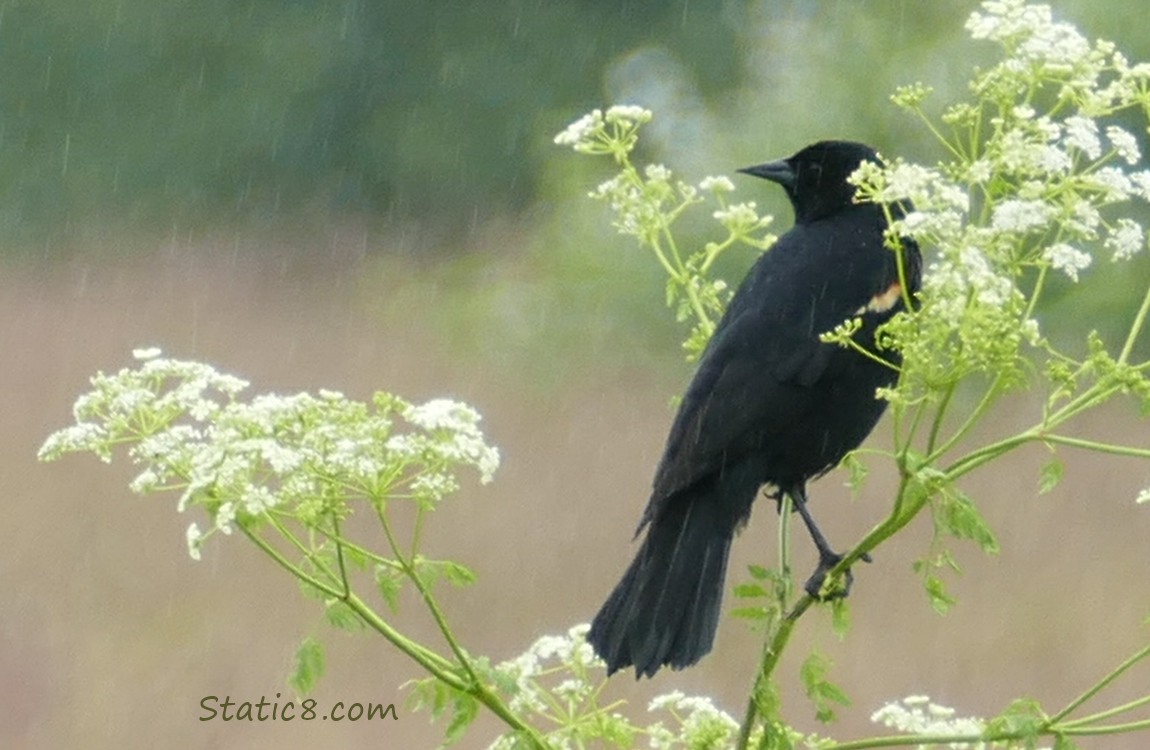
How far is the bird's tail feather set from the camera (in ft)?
7.00

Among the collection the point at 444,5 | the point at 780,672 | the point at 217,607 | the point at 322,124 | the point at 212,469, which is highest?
the point at 444,5

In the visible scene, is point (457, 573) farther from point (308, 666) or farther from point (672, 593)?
point (672, 593)

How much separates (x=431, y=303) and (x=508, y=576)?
484 centimetres

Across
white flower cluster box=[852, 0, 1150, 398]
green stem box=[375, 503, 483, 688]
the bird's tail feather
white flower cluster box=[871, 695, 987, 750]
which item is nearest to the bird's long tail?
the bird's tail feather

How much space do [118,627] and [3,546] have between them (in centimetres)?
75

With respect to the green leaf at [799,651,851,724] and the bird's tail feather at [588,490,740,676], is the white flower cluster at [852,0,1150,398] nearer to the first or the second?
the green leaf at [799,651,851,724]

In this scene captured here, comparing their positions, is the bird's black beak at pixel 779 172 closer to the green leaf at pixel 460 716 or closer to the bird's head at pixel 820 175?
the bird's head at pixel 820 175

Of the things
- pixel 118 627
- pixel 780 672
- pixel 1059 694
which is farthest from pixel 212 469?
pixel 118 627

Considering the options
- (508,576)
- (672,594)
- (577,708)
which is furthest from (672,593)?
(508,576)

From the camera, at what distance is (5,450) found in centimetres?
932

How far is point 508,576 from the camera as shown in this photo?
791cm

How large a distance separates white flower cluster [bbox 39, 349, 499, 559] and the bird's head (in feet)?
4.11

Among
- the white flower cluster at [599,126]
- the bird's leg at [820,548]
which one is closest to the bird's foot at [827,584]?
the bird's leg at [820,548]

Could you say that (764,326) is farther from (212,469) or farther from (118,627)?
(118,627)
